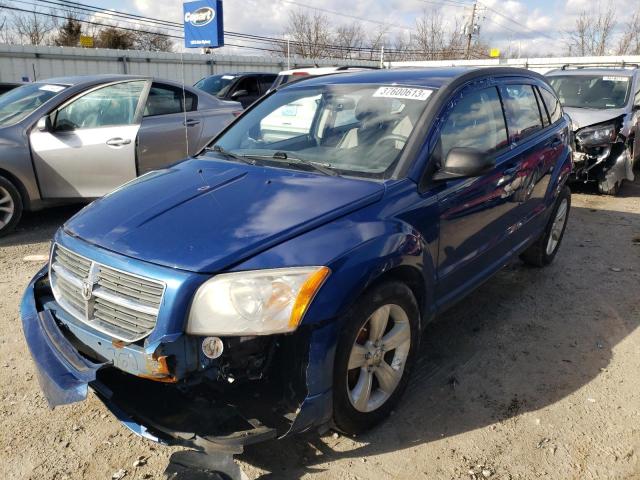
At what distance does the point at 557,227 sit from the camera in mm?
5172

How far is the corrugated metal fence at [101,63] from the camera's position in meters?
18.2

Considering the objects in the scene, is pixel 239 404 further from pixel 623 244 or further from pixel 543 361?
pixel 623 244

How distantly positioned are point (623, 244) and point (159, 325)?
5.47m

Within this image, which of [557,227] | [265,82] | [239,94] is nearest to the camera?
[557,227]

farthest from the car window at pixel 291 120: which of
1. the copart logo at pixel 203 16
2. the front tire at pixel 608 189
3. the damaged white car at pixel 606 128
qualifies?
the copart logo at pixel 203 16

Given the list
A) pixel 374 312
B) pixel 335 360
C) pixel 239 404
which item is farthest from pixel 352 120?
pixel 239 404

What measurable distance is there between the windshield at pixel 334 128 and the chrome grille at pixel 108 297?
49.4 inches

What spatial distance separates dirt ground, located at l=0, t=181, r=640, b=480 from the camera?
101 inches

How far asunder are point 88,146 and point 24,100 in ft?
3.35

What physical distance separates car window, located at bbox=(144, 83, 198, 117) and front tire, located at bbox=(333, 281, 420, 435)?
15.0ft

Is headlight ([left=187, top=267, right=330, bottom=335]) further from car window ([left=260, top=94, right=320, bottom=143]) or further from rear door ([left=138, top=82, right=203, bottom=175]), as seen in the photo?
rear door ([left=138, top=82, right=203, bottom=175])

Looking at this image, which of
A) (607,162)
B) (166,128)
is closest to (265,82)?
(166,128)

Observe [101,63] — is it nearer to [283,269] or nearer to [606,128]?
[606,128]

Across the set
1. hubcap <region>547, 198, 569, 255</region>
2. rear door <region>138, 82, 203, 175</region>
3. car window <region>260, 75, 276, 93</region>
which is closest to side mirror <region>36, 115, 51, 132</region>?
rear door <region>138, 82, 203, 175</region>
